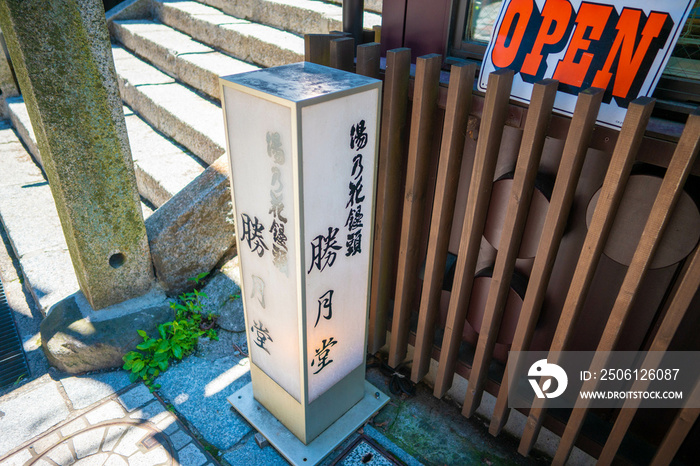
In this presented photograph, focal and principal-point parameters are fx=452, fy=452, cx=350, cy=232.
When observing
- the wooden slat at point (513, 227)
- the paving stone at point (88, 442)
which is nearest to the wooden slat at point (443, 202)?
the wooden slat at point (513, 227)

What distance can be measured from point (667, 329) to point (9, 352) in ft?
16.1

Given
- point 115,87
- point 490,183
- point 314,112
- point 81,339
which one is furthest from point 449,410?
point 115,87

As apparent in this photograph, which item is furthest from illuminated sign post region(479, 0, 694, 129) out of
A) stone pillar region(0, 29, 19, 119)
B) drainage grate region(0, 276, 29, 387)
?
stone pillar region(0, 29, 19, 119)

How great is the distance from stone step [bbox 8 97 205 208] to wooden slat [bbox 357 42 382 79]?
8.88 ft

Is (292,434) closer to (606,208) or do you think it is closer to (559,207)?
(559,207)

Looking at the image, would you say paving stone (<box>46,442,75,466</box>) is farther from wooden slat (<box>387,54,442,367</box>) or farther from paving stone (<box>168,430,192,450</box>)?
wooden slat (<box>387,54,442,367</box>)

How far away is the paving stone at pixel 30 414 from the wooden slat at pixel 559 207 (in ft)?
10.7

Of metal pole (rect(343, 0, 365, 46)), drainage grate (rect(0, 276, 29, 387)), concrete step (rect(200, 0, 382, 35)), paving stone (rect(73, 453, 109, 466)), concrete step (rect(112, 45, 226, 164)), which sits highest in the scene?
metal pole (rect(343, 0, 365, 46))

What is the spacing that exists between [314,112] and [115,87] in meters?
2.03

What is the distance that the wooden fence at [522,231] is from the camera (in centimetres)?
214

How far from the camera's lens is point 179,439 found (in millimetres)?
3217

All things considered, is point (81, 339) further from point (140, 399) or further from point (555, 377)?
point (555, 377)

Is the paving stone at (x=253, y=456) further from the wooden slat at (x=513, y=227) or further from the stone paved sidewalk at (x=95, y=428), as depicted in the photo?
the wooden slat at (x=513, y=227)

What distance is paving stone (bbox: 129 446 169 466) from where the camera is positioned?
305 centimetres
